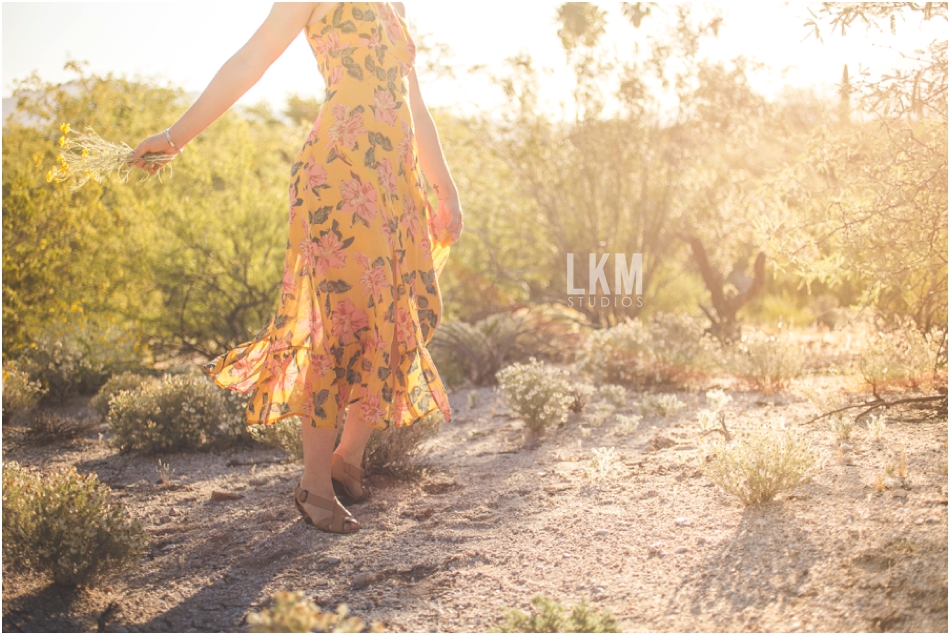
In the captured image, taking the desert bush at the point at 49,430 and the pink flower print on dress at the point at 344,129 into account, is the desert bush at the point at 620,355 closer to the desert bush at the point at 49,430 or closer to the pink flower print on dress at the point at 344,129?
the pink flower print on dress at the point at 344,129

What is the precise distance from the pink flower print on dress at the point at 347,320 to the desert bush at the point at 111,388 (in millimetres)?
2344

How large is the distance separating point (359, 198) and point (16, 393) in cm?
298

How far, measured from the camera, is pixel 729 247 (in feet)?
21.3

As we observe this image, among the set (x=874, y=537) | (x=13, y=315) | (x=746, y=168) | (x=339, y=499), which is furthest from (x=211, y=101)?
(x=746, y=168)

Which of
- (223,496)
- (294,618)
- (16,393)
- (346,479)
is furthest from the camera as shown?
(16,393)

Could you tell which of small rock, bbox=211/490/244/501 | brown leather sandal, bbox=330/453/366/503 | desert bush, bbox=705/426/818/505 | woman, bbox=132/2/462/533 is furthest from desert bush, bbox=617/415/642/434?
small rock, bbox=211/490/244/501

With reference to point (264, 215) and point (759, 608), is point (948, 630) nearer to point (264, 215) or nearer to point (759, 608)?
point (759, 608)

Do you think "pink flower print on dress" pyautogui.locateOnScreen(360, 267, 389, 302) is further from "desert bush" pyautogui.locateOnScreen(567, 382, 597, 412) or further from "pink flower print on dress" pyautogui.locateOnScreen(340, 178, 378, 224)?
"desert bush" pyautogui.locateOnScreen(567, 382, 597, 412)

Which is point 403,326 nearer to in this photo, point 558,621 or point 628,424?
point 558,621

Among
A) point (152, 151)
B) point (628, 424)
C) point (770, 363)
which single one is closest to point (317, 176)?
point (152, 151)

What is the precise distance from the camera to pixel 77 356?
4.89 metres

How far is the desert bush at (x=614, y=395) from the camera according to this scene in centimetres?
428

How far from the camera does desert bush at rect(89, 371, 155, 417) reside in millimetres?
4340

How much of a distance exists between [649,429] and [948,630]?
2.16m
